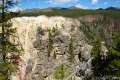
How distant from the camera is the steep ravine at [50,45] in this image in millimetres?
89688

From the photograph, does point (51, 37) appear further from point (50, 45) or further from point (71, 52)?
point (71, 52)

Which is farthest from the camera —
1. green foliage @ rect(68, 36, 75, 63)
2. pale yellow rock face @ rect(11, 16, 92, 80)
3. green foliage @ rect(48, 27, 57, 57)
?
green foliage @ rect(48, 27, 57, 57)

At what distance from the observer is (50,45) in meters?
95.8

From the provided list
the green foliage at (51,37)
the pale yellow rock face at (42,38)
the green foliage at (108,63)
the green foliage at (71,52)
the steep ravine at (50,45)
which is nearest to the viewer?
the green foliage at (108,63)

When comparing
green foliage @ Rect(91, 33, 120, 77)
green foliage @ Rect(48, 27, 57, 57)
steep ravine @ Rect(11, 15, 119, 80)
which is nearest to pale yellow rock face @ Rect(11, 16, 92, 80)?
steep ravine @ Rect(11, 15, 119, 80)

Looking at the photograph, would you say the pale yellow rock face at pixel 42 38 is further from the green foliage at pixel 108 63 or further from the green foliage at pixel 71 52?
the green foliage at pixel 108 63

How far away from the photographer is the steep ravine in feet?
294

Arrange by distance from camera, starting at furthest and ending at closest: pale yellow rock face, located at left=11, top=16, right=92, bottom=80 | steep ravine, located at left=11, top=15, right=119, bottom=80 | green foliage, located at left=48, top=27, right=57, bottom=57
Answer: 1. green foliage, located at left=48, top=27, right=57, bottom=57
2. steep ravine, located at left=11, top=15, right=119, bottom=80
3. pale yellow rock face, located at left=11, top=16, right=92, bottom=80

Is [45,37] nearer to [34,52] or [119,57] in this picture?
[34,52]

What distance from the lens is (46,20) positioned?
306 ft

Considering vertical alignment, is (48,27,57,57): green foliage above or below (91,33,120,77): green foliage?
above

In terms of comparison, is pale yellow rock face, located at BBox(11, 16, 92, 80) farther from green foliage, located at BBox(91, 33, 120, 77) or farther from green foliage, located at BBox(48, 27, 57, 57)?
green foliage, located at BBox(91, 33, 120, 77)

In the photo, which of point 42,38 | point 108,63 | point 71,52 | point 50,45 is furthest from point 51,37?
point 108,63

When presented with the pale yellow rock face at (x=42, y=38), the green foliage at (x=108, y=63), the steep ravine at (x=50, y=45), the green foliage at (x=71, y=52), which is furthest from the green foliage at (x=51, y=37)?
the green foliage at (x=108, y=63)
